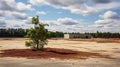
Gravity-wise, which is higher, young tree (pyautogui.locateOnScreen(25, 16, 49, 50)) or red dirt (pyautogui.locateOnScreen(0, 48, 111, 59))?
young tree (pyautogui.locateOnScreen(25, 16, 49, 50))

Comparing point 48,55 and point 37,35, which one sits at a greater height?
point 37,35

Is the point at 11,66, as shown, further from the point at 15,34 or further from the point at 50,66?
the point at 15,34

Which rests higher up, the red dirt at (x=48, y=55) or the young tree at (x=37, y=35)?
the young tree at (x=37, y=35)

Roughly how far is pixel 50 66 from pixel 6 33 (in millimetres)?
175286

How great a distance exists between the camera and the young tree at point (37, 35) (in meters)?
30.5

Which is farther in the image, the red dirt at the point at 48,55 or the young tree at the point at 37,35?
the young tree at the point at 37,35

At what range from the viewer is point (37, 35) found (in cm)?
3039

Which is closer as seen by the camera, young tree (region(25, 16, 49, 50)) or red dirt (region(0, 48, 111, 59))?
red dirt (region(0, 48, 111, 59))

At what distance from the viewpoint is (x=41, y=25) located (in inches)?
1224

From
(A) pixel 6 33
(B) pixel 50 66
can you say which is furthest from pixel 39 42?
(A) pixel 6 33

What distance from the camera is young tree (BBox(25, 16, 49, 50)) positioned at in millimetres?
30484

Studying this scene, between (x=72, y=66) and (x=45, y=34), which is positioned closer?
(x=72, y=66)

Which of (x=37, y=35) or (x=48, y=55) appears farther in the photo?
(x=37, y=35)

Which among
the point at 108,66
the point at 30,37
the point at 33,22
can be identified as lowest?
the point at 108,66
